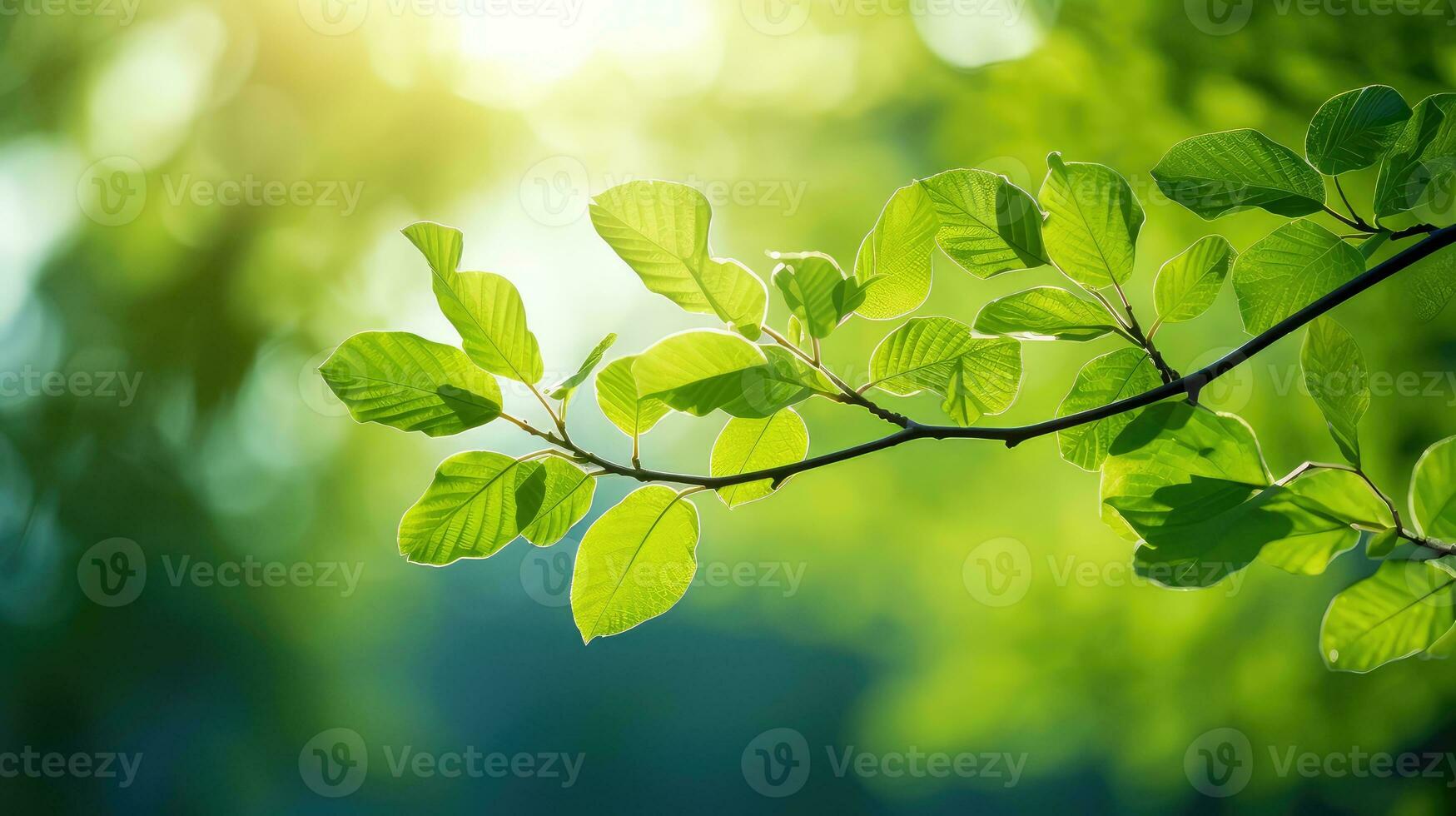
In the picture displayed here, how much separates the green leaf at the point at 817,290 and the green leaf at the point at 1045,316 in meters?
0.06

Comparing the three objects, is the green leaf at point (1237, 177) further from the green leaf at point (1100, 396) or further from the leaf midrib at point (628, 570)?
the leaf midrib at point (628, 570)

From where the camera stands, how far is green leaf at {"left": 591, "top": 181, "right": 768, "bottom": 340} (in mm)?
342

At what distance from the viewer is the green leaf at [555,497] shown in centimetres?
38

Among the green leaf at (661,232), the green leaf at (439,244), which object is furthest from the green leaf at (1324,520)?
the green leaf at (439,244)

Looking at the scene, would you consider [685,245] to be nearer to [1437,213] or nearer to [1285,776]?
[1437,213]

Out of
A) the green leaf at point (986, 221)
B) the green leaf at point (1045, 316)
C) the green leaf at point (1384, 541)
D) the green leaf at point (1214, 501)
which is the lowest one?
the green leaf at point (1384, 541)

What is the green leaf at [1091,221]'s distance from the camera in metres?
0.37

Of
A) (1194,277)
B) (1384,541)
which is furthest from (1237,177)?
(1384,541)

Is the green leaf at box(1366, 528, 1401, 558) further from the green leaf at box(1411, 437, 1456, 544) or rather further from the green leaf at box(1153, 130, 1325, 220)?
the green leaf at box(1153, 130, 1325, 220)

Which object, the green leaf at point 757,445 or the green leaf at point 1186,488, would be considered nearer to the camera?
the green leaf at point 1186,488

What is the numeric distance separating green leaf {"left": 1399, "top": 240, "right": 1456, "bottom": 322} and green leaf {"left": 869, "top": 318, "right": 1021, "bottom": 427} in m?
0.19

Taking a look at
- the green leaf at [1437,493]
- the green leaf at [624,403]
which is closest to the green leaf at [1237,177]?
the green leaf at [1437,493]

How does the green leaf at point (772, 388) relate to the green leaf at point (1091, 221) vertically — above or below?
below

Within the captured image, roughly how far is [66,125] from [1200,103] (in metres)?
3.57
